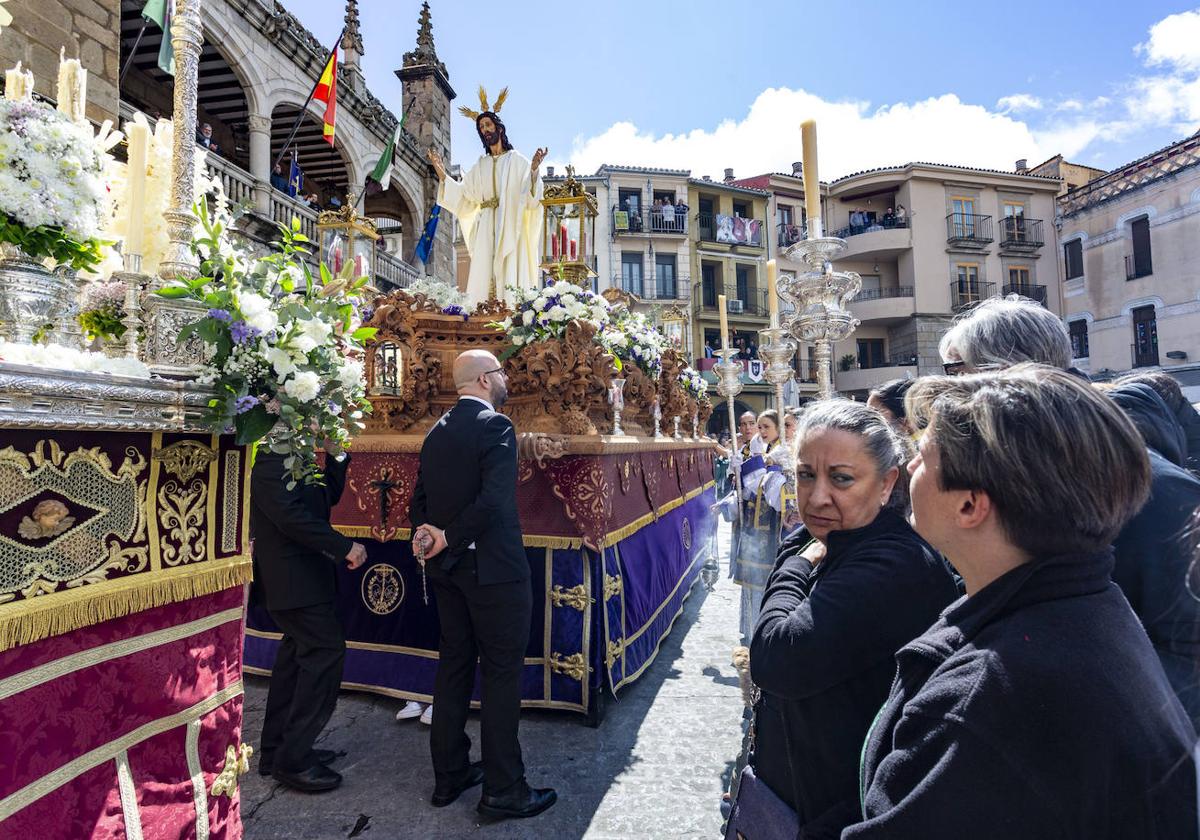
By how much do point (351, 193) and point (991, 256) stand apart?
27856 millimetres

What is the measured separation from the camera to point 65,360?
162 cm

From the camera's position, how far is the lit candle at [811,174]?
3.05 meters

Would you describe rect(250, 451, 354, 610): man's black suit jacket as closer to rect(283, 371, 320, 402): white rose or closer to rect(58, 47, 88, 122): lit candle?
rect(283, 371, 320, 402): white rose

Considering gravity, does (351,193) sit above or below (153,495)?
above

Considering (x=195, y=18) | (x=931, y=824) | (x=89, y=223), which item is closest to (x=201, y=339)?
(x=89, y=223)

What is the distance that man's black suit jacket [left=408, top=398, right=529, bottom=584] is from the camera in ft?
9.94

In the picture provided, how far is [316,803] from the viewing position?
307cm

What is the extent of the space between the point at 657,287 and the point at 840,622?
29997mm

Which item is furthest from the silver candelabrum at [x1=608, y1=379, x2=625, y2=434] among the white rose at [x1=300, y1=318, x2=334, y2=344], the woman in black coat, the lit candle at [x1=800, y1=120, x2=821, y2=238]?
the woman in black coat

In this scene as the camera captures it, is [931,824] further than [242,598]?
No

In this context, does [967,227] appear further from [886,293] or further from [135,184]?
[135,184]

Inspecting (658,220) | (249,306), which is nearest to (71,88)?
(249,306)

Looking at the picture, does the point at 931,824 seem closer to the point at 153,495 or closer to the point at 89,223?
the point at 153,495

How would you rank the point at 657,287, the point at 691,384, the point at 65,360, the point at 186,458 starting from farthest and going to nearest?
the point at 657,287
the point at 691,384
the point at 186,458
the point at 65,360
